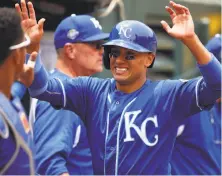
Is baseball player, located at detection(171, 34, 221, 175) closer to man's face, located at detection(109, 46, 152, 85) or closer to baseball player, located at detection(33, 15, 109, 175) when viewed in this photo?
baseball player, located at detection(33, 15, 109, 175)

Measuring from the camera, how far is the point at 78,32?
536 cm

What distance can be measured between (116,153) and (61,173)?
733 mm

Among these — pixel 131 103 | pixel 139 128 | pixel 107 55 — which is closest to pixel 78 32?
pixel 107 55

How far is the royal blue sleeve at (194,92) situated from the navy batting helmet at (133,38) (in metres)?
0.24

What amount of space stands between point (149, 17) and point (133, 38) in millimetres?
5341

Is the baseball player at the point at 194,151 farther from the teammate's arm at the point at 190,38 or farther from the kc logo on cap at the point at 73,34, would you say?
the teammate's arm at the point at 190,38

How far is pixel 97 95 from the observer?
4133 mm

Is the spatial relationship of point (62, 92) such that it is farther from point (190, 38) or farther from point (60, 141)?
point (190, 38)

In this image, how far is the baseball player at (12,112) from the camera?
2.77 m

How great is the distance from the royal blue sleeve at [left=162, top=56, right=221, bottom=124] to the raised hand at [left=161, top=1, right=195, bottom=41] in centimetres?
19

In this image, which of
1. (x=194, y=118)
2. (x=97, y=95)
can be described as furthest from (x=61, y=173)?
(x=194, y=118)

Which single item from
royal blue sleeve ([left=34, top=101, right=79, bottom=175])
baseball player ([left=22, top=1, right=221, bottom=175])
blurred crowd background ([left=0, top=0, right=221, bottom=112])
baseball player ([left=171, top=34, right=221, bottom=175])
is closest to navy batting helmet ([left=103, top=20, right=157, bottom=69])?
baseball player ([left=22, top=1, right=221, bottom=175])

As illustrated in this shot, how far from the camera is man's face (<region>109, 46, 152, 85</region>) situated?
Result: 4.04 m

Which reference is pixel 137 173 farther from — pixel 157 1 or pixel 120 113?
pixel 157 1
